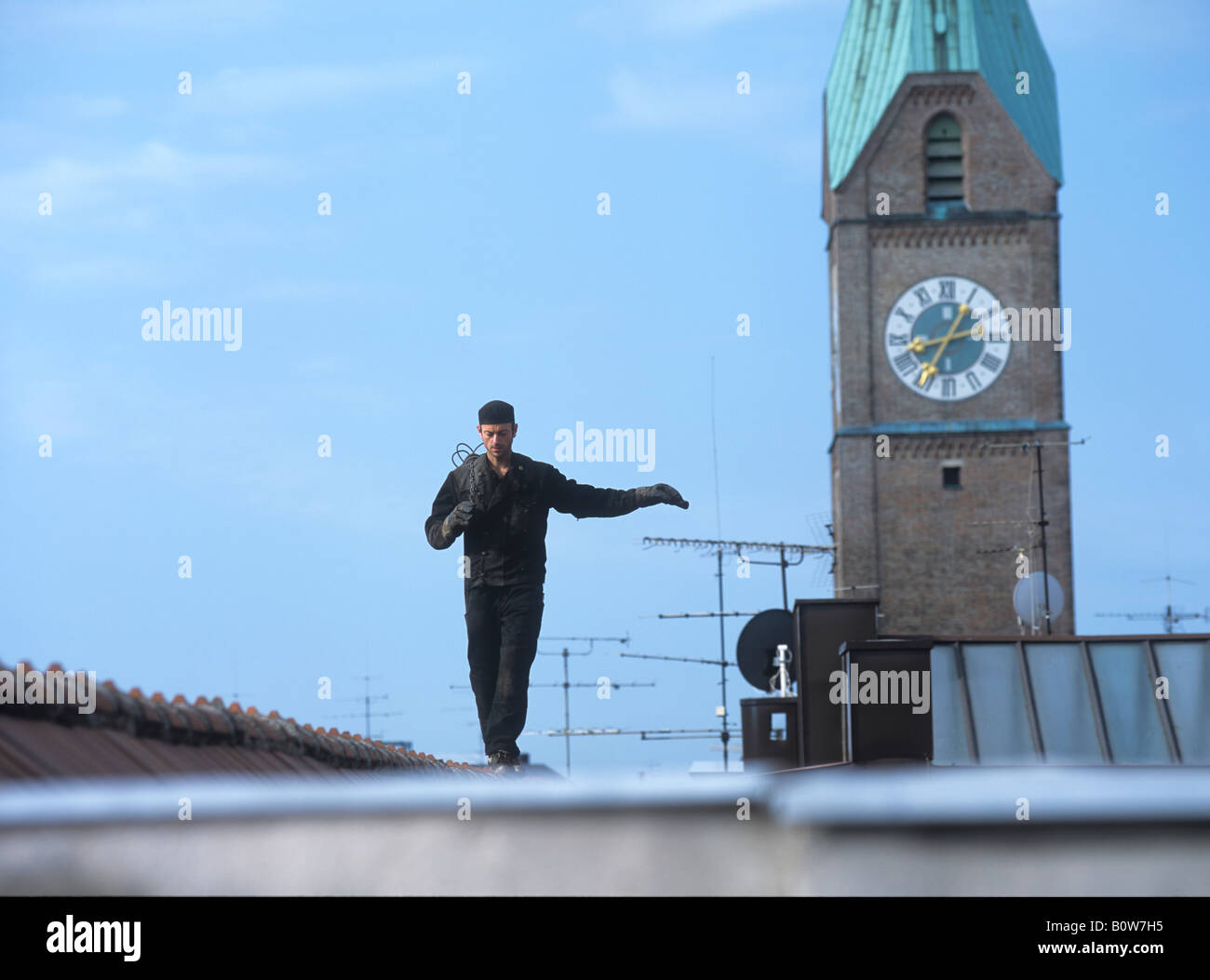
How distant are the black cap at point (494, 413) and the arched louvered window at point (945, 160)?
5214cm

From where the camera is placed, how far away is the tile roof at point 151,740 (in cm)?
425

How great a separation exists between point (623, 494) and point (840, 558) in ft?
161

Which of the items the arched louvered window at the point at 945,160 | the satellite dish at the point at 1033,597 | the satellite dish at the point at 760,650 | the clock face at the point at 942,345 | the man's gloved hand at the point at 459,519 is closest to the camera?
the man's gloved hand at the point at 459,519

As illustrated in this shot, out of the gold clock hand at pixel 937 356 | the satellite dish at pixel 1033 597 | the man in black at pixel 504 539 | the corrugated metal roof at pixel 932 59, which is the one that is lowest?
the satellite dish at pixel 1033 597

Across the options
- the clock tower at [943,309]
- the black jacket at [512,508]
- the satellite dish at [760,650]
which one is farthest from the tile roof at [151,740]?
the clock tower at [943,309]

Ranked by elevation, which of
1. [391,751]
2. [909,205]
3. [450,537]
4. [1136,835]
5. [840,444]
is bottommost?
[391,751]

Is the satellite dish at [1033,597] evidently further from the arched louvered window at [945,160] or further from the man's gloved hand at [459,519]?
the man's gloved hand at [459,519]

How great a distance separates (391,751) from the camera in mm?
9438

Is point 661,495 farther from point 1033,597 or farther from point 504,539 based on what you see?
point 1033,597

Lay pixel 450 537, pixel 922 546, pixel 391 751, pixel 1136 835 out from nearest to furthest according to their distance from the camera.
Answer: pixel 1136 835
pixel 450 537
pixel 391 751
pixel 922 546

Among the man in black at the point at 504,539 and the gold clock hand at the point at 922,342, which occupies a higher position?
the gold clock hand at the point at 922,342

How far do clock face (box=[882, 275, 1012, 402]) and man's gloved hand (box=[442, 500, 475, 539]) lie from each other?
50235 mm
